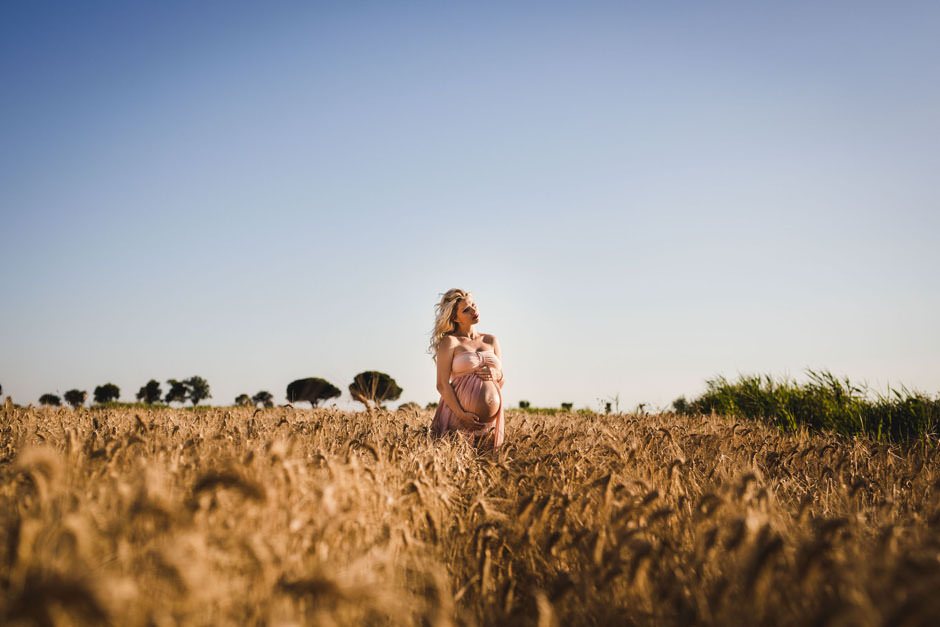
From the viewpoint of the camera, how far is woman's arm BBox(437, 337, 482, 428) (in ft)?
20.3

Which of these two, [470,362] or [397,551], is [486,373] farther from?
[397,551]

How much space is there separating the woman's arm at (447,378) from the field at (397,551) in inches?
100

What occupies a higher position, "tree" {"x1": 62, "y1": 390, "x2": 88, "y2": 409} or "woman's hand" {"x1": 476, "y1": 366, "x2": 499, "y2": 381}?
"woman's hand" {"x1": 476, "y1": 366, "x2": 499, "y2": 381}

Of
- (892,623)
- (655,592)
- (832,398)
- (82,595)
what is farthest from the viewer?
(832,398)

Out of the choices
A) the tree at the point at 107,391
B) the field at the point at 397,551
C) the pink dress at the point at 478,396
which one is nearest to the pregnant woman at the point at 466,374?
the pink dress at the point at 478,396

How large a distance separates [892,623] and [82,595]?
72.4 inches

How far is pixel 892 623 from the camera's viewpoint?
1.23 meters

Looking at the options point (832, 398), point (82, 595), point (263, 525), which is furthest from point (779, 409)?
point (82, 595)

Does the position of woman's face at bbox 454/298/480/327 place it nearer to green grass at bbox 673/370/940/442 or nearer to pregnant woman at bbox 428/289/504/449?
pregnant woman at bbox 428/289/504/449

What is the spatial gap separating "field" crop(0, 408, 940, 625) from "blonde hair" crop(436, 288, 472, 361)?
3270mm

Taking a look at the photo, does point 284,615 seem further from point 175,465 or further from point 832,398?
point 832,398

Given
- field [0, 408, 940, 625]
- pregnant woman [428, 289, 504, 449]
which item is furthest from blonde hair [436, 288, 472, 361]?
field [0, 408, 940, 625]

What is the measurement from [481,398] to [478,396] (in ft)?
0.15

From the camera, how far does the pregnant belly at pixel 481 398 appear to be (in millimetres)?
6078
